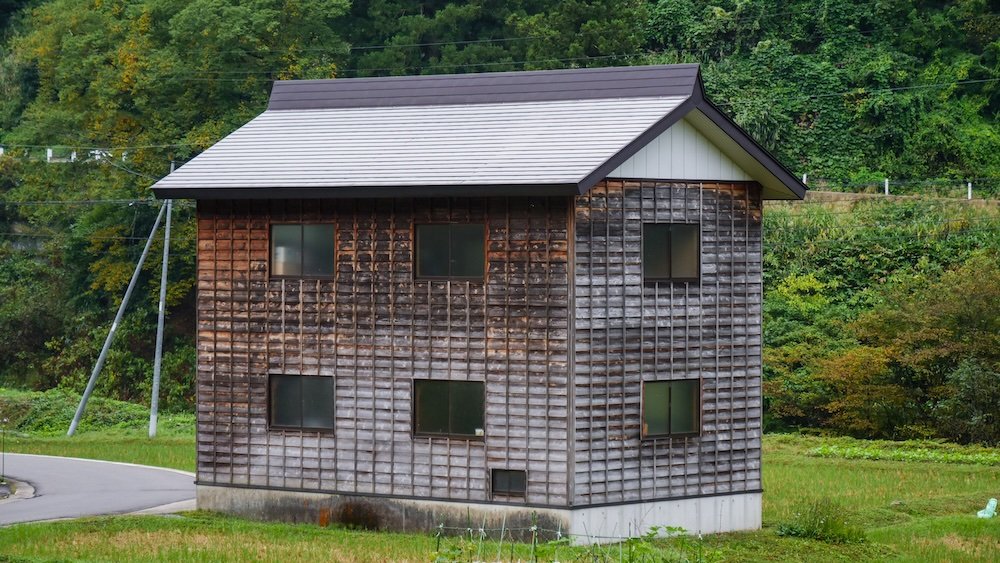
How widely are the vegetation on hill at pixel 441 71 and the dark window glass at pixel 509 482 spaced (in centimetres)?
2288

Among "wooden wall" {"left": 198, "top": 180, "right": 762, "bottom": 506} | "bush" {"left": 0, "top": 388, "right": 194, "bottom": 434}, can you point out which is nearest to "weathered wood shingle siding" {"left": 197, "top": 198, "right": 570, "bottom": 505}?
"wooden wall" {"left": 198, "top": 180, "right": 762, "bottom": 506}

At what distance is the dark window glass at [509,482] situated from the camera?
76.0ft

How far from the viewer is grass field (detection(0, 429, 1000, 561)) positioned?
20.3 m

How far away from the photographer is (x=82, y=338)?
56156 millimetres

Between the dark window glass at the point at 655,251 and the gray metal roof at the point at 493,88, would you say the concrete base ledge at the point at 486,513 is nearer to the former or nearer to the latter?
the dark window glass at the point at 655,251

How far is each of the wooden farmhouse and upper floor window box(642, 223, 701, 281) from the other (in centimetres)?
4

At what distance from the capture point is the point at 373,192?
76.8 ft

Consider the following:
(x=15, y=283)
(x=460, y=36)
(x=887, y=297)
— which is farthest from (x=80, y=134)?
(x=887, y=297)

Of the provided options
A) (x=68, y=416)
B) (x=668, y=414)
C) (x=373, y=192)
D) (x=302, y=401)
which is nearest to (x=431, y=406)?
(x=302, y=401)

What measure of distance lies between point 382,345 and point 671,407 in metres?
4.81

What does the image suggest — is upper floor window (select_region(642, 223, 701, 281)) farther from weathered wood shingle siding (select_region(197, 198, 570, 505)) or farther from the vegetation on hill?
the vegetation on hill

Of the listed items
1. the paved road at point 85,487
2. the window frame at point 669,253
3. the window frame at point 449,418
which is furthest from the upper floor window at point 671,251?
the paved road at point 85,487

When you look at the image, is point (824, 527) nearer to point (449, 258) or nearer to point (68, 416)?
point (449, 258)

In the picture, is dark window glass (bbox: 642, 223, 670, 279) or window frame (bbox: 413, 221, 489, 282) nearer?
window frame (bbox: 413, 221, 489, 282)
